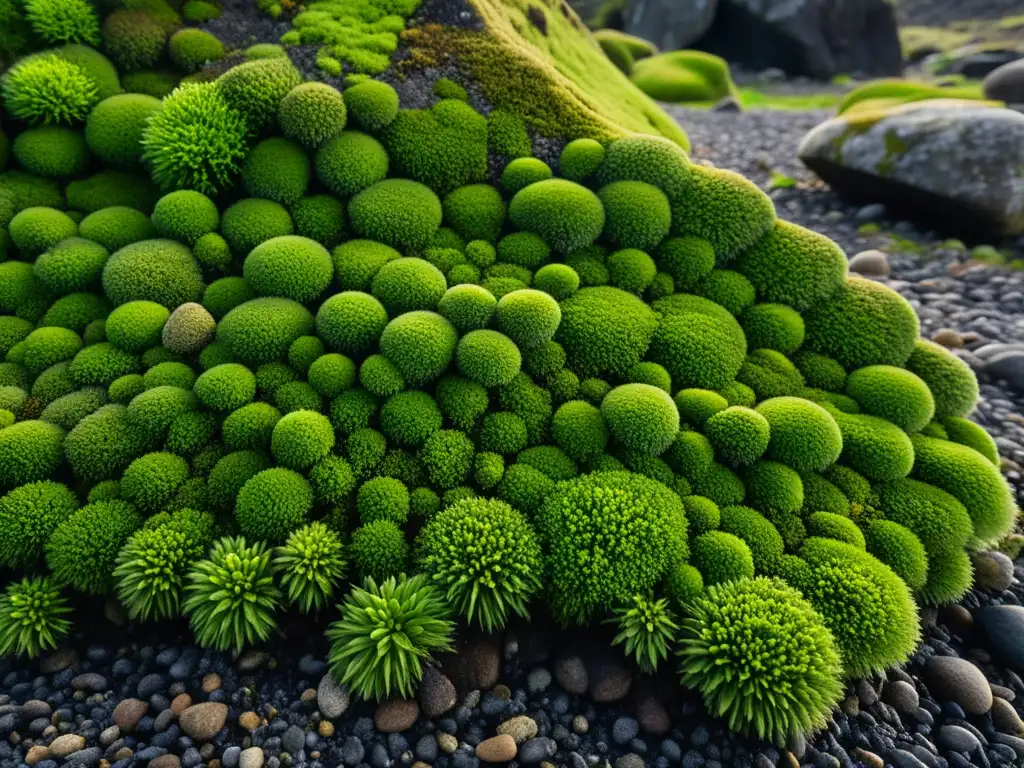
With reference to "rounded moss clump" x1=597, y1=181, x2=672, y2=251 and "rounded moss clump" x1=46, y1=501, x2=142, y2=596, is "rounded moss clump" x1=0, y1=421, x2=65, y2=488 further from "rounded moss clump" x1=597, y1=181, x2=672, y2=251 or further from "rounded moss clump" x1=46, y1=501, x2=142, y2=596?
"rounded moss clump" x1=597, y1=181, x2=672, y2=251

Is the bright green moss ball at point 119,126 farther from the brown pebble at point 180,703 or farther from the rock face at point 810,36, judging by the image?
the rock face at point 810,36

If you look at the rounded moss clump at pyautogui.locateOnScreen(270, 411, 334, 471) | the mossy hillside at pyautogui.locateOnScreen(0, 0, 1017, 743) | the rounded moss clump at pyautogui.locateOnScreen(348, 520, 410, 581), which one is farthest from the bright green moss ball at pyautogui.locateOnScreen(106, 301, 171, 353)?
the rounded moss clump at pyautogui.locateOnScreen(348, 520, 410, 581)

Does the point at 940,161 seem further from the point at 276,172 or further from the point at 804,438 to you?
the point at 276,172

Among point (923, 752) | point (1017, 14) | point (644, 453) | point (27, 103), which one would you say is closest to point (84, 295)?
point (27, 103)

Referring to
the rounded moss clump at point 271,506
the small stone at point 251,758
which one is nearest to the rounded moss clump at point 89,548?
the rounded moss clump at point 271,506

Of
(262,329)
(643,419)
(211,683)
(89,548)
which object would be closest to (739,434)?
(643,419)

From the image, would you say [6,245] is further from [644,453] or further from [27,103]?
[644,453]

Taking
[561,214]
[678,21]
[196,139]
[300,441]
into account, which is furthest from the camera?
[678,21]
